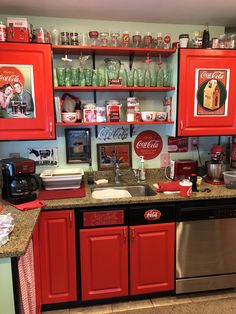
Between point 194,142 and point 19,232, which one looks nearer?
point 19,232

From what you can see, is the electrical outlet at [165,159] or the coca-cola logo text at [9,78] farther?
the electrical outlet at [165,159]

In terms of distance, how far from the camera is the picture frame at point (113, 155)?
2611 millimetres

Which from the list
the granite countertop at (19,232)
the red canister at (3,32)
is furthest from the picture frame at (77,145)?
the red canister at (3,32)

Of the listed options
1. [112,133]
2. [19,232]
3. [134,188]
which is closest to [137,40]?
[112,133]

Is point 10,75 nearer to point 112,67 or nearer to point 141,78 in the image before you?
point 112,67

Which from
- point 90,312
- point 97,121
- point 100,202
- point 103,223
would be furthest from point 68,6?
point 90,312

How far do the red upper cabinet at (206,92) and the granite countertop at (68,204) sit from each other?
0.56 metres

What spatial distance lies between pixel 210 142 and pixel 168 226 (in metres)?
1.11

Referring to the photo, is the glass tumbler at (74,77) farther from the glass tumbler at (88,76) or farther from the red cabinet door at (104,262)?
the red cabinet door at (104,262)

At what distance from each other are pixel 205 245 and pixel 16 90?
1974mm

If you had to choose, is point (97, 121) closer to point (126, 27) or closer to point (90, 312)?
point (126, 27)

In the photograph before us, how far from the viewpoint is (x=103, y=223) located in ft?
6.81

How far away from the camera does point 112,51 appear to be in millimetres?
2324

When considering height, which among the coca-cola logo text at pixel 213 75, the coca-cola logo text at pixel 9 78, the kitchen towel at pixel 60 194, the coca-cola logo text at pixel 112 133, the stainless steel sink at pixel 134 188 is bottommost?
the stainless steel sink at pixel 134 188
